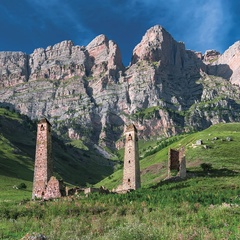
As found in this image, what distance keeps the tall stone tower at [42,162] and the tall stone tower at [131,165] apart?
1297 centimetres

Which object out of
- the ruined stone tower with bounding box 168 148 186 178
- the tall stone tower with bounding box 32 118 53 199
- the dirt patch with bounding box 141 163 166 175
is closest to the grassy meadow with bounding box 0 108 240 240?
the ruined stone tower with bounding box 168 148 186 178

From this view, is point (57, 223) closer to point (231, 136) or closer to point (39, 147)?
point (39, 147)

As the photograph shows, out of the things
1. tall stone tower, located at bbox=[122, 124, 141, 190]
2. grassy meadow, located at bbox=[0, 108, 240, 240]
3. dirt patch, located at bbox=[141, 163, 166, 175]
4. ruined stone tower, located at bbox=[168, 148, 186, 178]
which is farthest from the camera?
dirt patch, located at bbox=[141, 163, 166, 175]

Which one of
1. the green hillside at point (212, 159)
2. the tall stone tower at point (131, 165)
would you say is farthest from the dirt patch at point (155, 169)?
the tall stone tower at point (131, 165)

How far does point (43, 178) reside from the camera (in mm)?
54375

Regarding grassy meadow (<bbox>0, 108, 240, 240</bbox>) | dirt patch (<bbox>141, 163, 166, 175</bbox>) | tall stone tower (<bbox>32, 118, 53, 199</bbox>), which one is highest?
dirt patch (<bbox>141, 163, 166, 175</bbox>)

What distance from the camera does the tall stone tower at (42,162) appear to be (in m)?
53.9

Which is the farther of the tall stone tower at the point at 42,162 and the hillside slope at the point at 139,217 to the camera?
the tall stone tower at the point at 42,162

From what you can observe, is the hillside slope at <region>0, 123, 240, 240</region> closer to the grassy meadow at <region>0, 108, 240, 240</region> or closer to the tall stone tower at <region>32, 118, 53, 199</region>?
the grassy meadow at <region>0, 108, 240, 240</region>

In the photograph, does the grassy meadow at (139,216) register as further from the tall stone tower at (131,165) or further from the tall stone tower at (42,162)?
the tall stone tower at (42,162)

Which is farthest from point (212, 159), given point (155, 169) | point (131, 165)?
point (131, 165)

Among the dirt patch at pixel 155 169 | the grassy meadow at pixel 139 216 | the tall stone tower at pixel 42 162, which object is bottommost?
the grassy meadow at pixel 139 216

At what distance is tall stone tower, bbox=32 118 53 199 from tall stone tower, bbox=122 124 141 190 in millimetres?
12973

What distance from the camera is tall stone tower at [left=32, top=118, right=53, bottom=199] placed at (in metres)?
53.9
